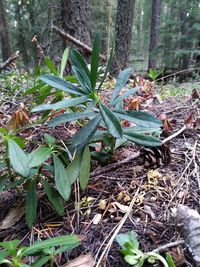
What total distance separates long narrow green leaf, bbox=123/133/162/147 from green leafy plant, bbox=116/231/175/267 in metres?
0.31

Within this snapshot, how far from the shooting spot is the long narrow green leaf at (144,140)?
88 centimetres

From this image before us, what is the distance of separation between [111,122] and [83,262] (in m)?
0.39

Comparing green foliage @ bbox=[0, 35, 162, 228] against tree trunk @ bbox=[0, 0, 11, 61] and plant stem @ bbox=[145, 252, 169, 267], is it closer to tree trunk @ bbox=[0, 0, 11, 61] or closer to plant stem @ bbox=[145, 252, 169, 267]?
plant stem @ bbox=[145, 252, 169, 267]

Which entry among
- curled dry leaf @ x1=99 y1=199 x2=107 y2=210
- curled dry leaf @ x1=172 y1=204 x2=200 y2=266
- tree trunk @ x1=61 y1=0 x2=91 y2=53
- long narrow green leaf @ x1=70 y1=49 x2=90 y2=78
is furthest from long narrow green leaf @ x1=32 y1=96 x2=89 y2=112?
tree trunk @ x1=61 y1=0 x2=91 y2=53

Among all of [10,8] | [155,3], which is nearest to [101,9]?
[155,3]

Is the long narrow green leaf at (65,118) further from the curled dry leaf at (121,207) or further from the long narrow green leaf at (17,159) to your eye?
the curled dry leaf at (121,207)

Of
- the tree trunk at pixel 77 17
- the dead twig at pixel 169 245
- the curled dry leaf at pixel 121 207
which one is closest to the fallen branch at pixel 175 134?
the curled dry leaf at pixel 121 207

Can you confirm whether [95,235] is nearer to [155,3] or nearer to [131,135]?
[131,135]

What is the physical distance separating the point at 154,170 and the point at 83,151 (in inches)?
11.6

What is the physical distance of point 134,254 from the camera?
69cm

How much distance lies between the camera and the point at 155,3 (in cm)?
1098

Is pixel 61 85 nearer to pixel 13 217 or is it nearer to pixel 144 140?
pixel 144 140

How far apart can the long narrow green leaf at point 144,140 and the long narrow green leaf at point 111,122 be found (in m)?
0.14

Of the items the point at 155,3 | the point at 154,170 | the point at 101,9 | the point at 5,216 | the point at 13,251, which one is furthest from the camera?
the point at 101,9
